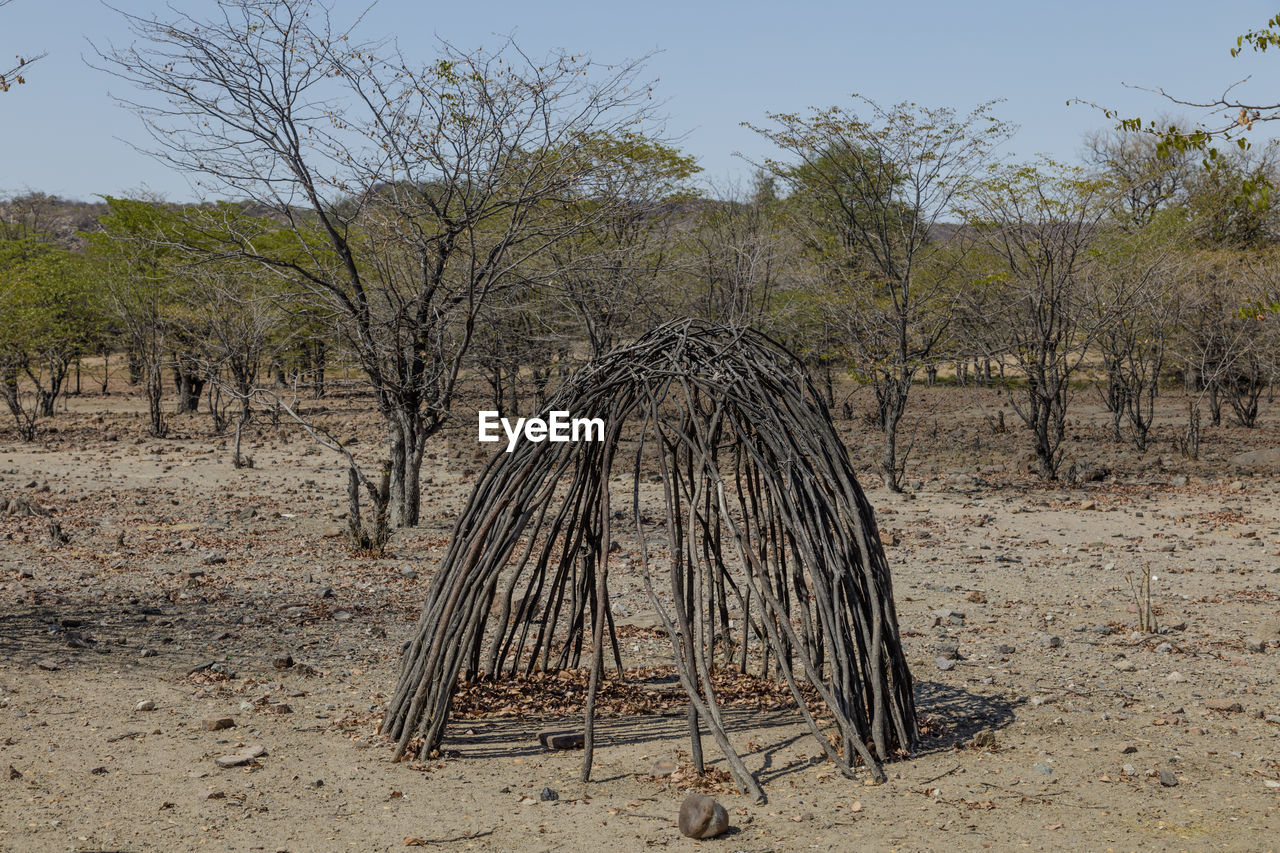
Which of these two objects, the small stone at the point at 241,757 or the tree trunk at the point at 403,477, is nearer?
the small stone at the point at 241,757

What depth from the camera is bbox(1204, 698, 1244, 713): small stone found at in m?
5.86

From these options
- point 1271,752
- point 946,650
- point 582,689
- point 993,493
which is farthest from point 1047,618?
point 993,493

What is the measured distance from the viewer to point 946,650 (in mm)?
7254

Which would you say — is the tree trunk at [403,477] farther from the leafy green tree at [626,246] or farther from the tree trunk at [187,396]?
the tree trunk at [187,396]

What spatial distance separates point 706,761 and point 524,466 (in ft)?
5.61

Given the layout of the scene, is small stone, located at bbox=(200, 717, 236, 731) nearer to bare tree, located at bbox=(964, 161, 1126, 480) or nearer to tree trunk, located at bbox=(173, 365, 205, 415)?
bare tree, located at bbox=(964, 161, 1126, 480)

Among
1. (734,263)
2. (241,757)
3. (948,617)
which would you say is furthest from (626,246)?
(241,757)

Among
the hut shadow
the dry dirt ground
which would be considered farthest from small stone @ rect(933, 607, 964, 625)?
the hut shadow

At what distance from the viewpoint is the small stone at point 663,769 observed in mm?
4996

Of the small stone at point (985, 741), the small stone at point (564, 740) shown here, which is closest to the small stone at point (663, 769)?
the small stone at point (564, 740)

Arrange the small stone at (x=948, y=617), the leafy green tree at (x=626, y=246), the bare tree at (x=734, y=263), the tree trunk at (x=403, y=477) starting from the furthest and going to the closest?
the bare tree at (x=734, y=263), the leafy green tree at (x=626, y=246), the tree trunk at (x=403, y=477), the small stone at (x=948, y=617)

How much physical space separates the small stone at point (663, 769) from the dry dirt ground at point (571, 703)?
0.17 feet

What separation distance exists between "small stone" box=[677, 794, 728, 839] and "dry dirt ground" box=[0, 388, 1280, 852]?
0.07m

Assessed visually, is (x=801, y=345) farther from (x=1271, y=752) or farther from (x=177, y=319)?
(x=1271, y=752)
